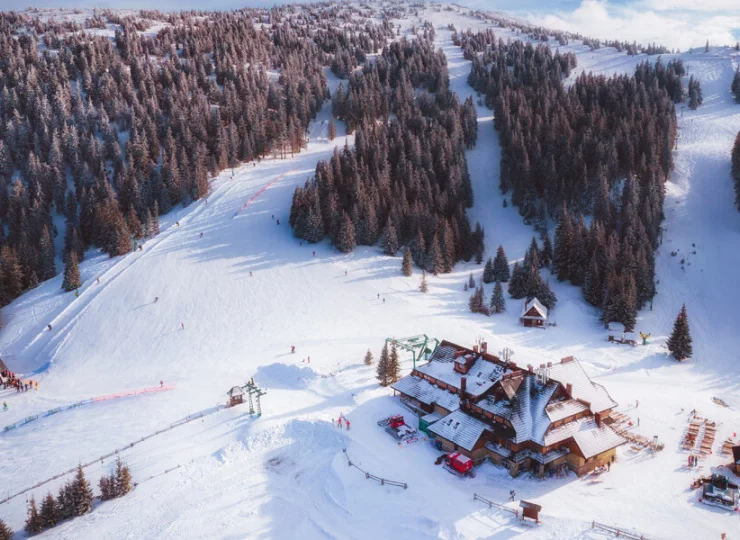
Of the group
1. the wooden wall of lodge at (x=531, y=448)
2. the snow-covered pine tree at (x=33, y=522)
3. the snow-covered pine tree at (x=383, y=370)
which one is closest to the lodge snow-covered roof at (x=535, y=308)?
the snow-covered pine tree at (x=383, y=370)

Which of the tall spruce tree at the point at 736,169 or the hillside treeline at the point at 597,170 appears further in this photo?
the tall spruce tree at the point at 736,169

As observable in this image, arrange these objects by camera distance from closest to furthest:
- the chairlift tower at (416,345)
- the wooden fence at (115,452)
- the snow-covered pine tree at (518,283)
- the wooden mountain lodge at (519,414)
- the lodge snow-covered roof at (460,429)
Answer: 1. the wooden mountain lodge at (519,414)
2. the wooden fence at (115,452)
3. the lodge snow-covered roof at (460,429)
4. the chairlift tower at (416,345)
5. the snow-covered pine tree at (518,283)

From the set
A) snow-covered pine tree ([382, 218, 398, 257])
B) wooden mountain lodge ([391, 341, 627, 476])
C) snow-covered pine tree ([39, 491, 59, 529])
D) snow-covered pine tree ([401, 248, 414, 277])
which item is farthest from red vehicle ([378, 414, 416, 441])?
snow-covered pine tree ([382, 218, 398, 257])

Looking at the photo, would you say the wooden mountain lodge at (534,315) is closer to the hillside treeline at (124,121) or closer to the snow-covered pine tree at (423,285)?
the snow-covered pine tree at (423,285)

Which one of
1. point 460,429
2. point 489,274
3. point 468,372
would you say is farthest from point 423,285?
point 460,429

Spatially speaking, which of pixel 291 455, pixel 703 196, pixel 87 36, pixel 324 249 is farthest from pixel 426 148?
pixel 87 36

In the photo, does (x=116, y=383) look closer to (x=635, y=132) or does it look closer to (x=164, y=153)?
(x=164, y=153)

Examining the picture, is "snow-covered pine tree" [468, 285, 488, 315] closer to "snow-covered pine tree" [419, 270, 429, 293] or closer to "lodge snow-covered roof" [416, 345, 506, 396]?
"snow-covered pine tree" [419, 270, 429, 293]

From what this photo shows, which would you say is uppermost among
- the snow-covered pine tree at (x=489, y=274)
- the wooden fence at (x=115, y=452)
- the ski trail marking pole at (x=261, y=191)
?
the ski trail marking pole at (x=261, y=191)
